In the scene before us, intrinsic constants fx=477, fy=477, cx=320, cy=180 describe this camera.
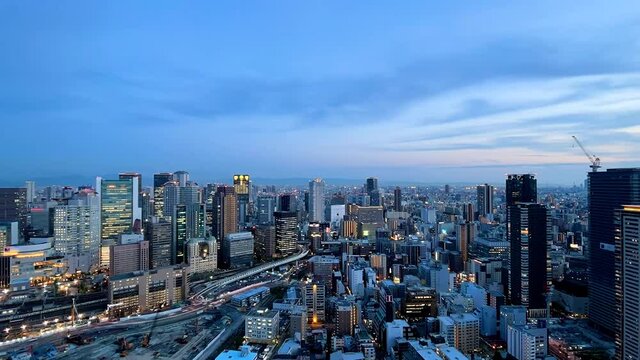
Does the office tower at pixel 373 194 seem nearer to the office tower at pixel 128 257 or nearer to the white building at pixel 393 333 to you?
the office tower at pixel 128 257

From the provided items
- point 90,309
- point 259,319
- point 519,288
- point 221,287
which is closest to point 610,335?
point 519,288

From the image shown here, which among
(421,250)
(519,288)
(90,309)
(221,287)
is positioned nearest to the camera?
(90,309)

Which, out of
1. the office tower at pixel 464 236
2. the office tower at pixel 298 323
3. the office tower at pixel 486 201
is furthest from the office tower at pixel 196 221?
the office tower at pixel 486 201

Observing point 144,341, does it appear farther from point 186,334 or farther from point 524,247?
point 524,247

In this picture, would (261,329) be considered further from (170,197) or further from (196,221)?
(170,197)

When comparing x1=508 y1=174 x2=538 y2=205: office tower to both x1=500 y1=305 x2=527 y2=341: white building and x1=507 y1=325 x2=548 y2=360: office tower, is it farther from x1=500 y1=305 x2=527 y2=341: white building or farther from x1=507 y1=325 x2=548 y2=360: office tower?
x1=507 y1=325 x2=548 y2=360: office tower

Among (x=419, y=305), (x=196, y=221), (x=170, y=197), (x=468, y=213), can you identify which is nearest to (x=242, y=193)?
(x=170, y=197)

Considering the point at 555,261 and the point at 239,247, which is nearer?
the point at 555,261

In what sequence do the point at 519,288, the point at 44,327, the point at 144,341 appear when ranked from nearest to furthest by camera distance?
the point at 144,341, the point at 44,327, the point at 519,288
